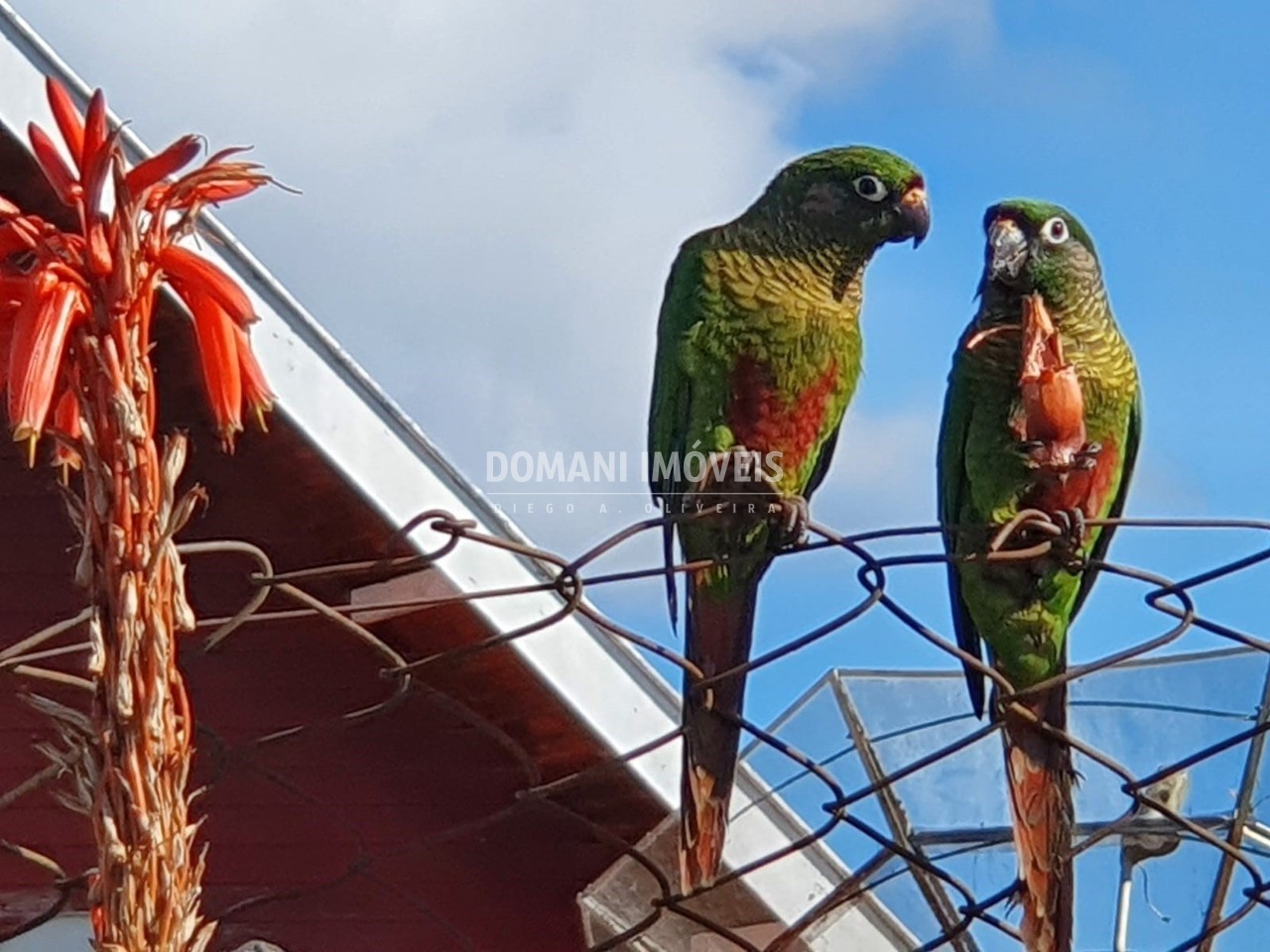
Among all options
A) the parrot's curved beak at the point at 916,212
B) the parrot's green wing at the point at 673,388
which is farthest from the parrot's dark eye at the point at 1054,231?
the parrot's green wing at the point at 673,388

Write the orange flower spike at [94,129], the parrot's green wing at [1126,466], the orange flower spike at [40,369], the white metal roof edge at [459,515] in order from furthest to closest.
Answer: the white metal roof edge at [459,515], the parrot's green wing at [1126,466], the orange flower spike at [94,129], the orange flower spike at [40,369]

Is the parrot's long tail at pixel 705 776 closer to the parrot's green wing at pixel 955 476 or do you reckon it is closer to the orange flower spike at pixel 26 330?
the parrot's green wing at pixel 955 476

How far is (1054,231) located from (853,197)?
0.28 metres

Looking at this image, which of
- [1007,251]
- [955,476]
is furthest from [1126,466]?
[1007,251]

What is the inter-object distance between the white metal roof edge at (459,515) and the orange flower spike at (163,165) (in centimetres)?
148

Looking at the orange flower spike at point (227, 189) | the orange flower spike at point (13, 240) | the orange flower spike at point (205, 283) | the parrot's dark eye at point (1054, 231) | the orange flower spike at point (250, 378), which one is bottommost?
the orange flower spike at point (13, 240)

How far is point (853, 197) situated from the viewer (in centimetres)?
256

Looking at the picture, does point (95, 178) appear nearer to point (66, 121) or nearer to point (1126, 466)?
point (66, 121)

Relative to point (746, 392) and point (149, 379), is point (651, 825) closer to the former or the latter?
point (746, 392)

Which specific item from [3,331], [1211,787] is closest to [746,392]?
[3,331]

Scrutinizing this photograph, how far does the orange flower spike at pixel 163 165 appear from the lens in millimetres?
1267

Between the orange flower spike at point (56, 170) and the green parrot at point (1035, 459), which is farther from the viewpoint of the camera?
the green parrot at point (1035, 459)

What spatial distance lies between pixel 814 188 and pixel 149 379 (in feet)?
4.91

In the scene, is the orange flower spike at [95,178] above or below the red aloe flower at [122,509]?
above
